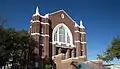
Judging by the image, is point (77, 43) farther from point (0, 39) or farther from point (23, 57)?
point (0, 39)

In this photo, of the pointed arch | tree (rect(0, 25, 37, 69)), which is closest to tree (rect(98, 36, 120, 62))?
the pointed arch

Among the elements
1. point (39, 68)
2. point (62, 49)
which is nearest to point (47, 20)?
point (62, 49)

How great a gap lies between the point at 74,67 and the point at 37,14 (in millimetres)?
15176

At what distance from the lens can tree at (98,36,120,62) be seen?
45.2 m

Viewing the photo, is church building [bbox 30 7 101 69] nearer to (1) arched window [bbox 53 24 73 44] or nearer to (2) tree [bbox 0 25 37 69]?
(1) arched window [bbox 53 24 73 44]

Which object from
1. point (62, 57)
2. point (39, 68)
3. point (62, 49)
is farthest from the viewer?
point (62, 49)

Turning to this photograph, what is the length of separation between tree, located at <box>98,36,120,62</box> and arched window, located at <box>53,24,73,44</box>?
32.0ft

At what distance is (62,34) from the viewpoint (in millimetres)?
53062

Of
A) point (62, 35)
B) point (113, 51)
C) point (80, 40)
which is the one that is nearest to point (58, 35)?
point (62, 35)

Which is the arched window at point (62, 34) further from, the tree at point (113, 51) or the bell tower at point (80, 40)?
the tree at point (113, 51)

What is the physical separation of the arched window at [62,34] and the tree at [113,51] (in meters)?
9.74

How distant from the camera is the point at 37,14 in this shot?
1897 inches

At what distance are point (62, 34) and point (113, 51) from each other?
42.8 feet

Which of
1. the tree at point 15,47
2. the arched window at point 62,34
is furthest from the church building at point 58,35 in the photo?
the tree at point 15,47
